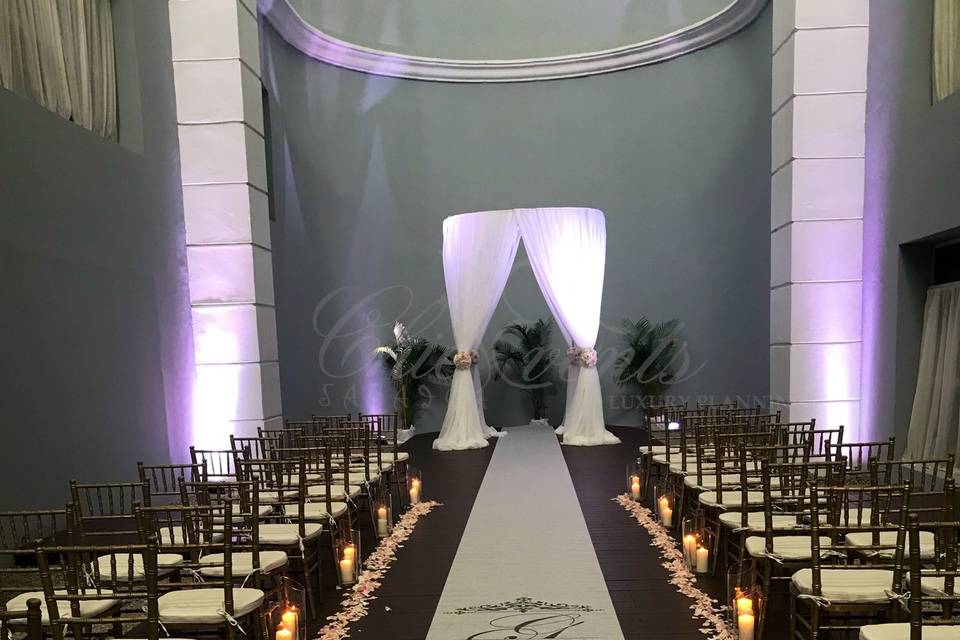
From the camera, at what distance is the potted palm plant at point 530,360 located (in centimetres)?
1016

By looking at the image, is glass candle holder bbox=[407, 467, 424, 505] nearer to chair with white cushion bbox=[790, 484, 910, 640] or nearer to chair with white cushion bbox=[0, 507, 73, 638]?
chair with white cushion bbox=[0, 507, 73, 638]

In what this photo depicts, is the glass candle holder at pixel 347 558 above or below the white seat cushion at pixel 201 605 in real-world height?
below

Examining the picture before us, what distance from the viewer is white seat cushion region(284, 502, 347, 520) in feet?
12.9

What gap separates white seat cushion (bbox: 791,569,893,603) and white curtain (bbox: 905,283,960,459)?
3354mm

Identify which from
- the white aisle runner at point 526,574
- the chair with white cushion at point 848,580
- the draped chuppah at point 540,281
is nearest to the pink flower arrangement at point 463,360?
the draped chuppah at point 540,281

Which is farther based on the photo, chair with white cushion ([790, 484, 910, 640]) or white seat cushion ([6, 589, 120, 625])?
white seat cushion ([6, 589, 120, 625])

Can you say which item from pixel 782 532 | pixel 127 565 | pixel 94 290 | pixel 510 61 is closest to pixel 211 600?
pixel 127 565

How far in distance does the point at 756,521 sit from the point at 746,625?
70 centimetres

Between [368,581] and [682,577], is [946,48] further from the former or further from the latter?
[368,581]

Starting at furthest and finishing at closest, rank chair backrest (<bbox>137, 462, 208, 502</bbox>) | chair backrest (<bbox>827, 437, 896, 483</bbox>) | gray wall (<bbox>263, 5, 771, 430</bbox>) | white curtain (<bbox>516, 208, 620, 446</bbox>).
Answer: gray wall (<bbox>263, 5, 771, 430</bbox>) < white curtain (<bbox>516, 208, 620, 446</bbox>) < chair backrest (<bbox>137, 462, 208, 502</bbox>) < chair backrest (<bbox>827, 437, 896, 483</bbox>)

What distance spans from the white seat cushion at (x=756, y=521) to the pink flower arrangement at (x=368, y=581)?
1990 millimetres

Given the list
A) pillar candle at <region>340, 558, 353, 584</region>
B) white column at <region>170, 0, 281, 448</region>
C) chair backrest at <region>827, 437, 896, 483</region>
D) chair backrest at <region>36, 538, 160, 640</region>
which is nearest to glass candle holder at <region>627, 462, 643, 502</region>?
chair backrest at <region>827, 437, 896, 483</region>

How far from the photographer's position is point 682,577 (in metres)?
3.82

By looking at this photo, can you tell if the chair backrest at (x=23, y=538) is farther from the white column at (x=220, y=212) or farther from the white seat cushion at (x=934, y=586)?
the white seat cushion at (x=934, y=586)
